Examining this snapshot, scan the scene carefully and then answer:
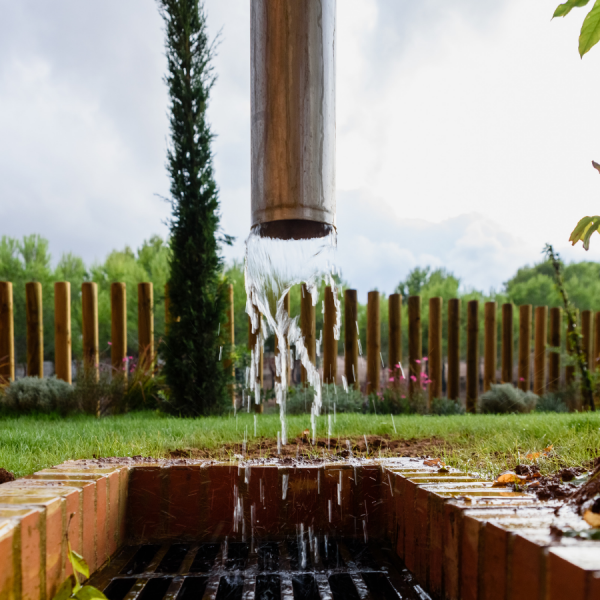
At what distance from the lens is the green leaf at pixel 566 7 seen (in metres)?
1.41

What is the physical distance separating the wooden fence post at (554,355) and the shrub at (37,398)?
287 inches

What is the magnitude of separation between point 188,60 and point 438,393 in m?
5.42

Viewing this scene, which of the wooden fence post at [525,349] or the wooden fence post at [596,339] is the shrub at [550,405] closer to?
the wooden fence post at [525,349]

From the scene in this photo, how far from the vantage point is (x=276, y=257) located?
Answer: 253 cm

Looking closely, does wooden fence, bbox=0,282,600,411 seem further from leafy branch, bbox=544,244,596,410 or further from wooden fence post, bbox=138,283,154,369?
leafy branch, bbox=544,244,596,410

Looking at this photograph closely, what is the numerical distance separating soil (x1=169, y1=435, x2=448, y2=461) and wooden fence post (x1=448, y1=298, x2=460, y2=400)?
4384 mm

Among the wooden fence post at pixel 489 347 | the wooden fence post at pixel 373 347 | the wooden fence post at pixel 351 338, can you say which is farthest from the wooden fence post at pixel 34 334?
the wooden fence post at pixel 489 347

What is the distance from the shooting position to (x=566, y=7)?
1.41 metres

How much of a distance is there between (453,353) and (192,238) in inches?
157

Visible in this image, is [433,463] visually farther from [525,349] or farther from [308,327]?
[525,349]

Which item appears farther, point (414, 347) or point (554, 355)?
point (554, 355)

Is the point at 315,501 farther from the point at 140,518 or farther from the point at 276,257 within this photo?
the point at 276,257

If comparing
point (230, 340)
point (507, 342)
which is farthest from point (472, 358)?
point (230, 340)

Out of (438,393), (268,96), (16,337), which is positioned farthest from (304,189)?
(16,337)
